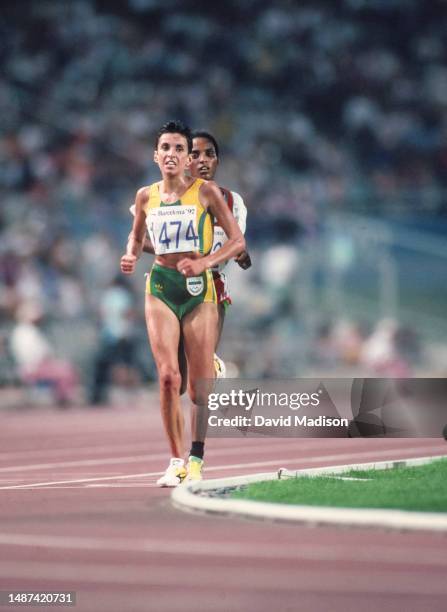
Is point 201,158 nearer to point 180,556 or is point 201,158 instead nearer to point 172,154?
point 172,154

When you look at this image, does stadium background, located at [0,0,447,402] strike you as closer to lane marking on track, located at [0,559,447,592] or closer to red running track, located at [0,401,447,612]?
red running track, located at [0,401,447,612]

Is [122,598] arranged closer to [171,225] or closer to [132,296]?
[171,225]

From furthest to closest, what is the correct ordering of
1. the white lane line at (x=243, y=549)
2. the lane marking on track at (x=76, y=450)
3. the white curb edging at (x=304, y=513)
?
the lane marking on track at (x=76, y=450), the white curb edging at (x=304, y=513), the white lane line at (x=243, y=549)

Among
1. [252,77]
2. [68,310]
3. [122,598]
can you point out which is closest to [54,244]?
[68,310]

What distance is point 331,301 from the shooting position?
25.3 metres

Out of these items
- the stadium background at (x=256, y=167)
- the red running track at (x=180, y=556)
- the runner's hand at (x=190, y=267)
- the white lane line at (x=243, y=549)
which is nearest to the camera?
the red running track at (x=180, y=556)

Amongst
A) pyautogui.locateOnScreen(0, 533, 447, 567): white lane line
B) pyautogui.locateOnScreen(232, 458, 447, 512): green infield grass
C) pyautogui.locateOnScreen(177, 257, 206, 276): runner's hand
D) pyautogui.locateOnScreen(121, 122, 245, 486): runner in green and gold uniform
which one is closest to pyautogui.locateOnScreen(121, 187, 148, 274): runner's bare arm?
pyautogui.locateOnScreen(121, 122, 245, 486): runner in green and gold uniform

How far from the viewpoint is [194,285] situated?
37.4ft

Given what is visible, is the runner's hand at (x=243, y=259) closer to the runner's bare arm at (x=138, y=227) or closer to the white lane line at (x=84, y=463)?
the runner's bare arm at (x=138, y=227)

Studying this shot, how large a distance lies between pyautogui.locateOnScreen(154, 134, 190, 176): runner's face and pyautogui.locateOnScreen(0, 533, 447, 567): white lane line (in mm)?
3630

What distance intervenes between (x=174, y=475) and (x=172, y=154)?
2.47 meters

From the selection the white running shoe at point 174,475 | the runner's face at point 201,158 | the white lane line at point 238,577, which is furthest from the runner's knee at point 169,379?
the white lane line at point 238,577

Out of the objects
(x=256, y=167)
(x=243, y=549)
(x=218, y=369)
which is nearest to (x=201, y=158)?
(x=218, y=369)

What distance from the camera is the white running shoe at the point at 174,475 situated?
37.7ft
